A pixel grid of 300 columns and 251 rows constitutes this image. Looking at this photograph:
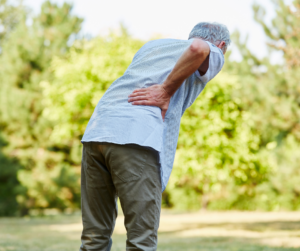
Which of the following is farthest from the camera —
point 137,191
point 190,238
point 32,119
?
point 32,119

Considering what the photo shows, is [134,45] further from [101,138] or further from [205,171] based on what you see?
[101,138]

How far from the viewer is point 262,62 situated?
49.0ft

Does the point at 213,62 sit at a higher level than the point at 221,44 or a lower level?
lower

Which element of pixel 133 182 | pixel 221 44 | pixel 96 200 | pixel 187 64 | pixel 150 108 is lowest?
pixel 96 200

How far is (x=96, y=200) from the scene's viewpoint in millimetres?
1839

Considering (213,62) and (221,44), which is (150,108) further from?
(221,44)

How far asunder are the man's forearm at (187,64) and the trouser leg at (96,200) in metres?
0.45

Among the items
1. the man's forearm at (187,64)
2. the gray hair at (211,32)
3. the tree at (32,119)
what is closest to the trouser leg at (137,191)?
the man's forearm at (187,64)

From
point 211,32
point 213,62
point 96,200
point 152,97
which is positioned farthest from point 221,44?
point 96,200

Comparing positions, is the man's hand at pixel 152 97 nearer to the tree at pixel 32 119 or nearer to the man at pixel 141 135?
the man at pixel 141 135

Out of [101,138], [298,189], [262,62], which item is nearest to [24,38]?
[262,62]

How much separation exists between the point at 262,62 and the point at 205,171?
7385 millimetres

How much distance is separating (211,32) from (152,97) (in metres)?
0.48

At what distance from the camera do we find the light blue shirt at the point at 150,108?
67.2 inches
